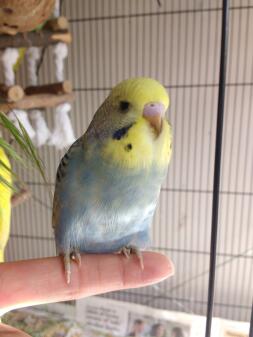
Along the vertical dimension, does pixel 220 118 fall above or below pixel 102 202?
above

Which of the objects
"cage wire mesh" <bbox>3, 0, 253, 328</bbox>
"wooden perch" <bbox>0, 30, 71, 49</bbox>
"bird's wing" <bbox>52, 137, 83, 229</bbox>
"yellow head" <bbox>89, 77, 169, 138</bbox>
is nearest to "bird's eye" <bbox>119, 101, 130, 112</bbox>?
"yellow head" <bbox>89, 77, 169, 138</bbox>

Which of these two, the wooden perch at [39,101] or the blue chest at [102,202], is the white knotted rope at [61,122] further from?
the blue chest at [102,202]

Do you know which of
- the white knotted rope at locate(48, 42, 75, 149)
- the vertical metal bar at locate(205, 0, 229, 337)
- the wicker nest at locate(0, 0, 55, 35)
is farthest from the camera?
the white knotted rope at locate(48, 42, 75, 149)

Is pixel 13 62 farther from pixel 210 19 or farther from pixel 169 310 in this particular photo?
pixel 169 310

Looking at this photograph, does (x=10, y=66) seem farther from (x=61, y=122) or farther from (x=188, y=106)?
(x=188, y=106)

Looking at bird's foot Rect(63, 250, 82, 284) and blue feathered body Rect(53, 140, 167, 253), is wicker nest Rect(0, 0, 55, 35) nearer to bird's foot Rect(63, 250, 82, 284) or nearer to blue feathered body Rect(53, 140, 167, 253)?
blue feathered body Rect(53, 140, 167, 253)

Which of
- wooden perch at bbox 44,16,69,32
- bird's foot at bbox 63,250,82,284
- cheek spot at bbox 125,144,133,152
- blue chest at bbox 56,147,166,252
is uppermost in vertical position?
wooden perch at bbox 44,16,69,32

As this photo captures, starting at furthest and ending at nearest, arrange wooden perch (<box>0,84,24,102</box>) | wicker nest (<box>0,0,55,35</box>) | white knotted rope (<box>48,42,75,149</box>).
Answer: white knotted rope (<box>48,42,75,149</box>)
wooden perch (<box>0,84,24,102</box>)
wicker nest (<box>0,0,55,35</box>)

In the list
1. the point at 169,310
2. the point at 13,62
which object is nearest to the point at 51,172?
the point at 13,62

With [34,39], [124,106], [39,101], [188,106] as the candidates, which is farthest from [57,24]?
[124,106]
